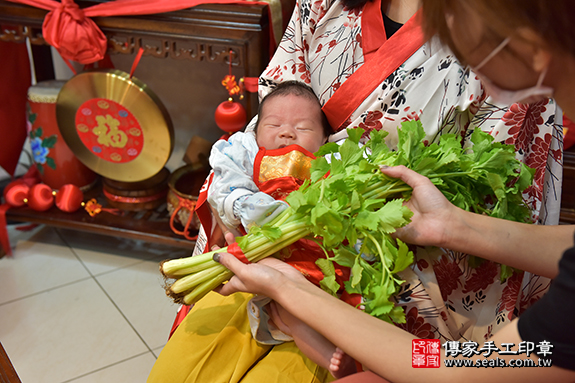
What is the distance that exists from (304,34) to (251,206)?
635 mm

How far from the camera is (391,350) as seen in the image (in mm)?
860

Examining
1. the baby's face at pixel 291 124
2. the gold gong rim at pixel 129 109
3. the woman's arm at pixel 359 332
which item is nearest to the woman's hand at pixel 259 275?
the woman's arm at pixel 359 332

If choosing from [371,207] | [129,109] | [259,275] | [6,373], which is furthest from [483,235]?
[129,109]

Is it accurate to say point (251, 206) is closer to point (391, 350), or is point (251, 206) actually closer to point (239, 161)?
point (239, 161)

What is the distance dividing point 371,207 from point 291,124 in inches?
16.8

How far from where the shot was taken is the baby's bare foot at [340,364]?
98 centimetres

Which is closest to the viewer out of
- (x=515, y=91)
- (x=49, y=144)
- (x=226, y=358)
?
(x=515, y=91)

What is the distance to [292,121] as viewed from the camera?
1.35 m

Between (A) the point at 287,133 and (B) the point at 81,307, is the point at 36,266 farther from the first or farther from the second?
(A) the point at 287,133

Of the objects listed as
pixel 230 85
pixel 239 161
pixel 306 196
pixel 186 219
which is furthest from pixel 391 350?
pixel 186 219

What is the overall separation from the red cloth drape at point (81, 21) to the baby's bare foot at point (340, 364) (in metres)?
1.23

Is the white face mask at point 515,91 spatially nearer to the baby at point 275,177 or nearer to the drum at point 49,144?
the baby at point 275,177

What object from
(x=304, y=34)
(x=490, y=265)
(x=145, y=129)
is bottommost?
(x=145, y=129)

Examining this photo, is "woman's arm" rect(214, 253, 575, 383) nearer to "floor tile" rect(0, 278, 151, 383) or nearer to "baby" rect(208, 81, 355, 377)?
"baby" rect(208, 81, 355, 377)
